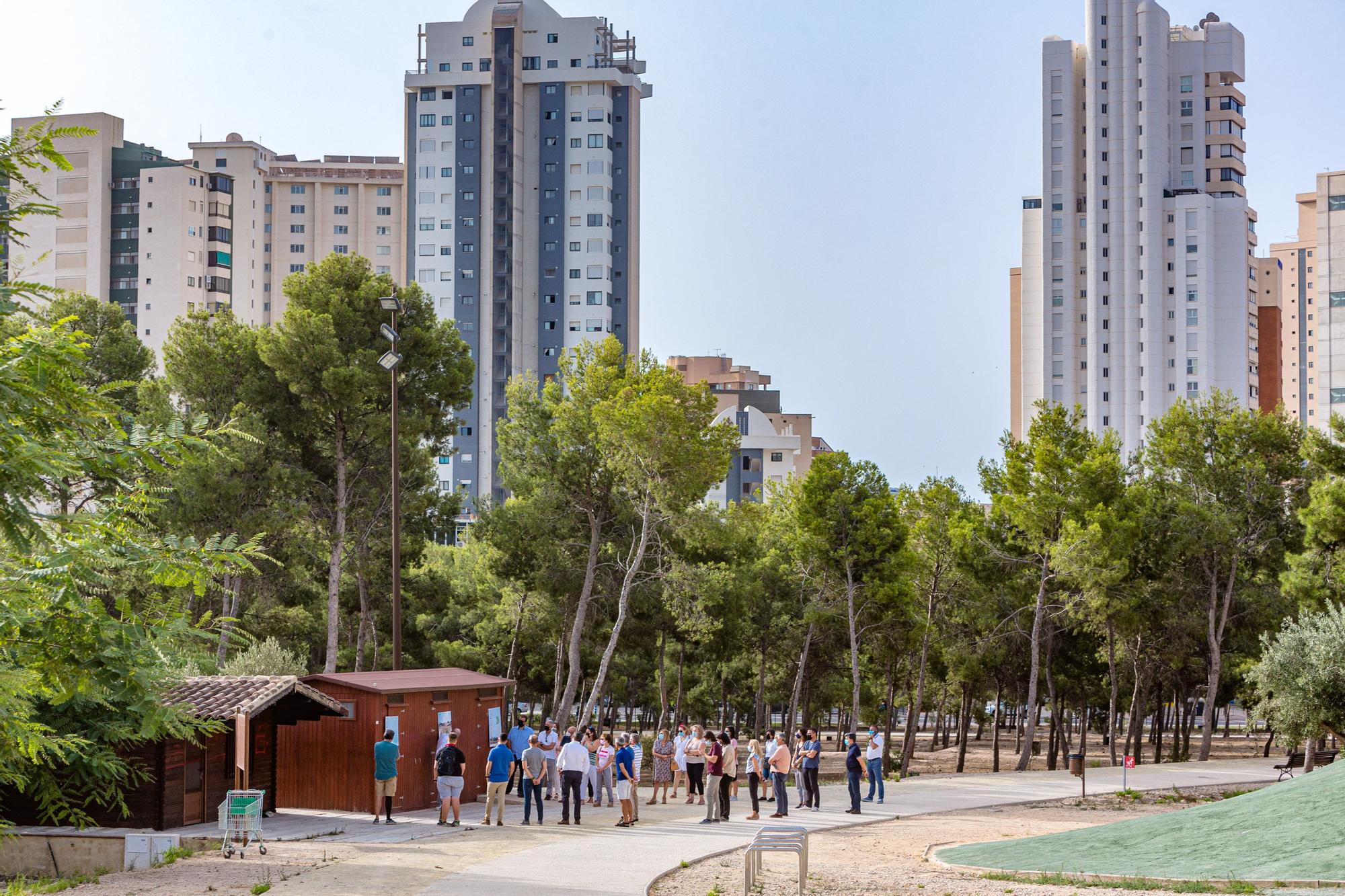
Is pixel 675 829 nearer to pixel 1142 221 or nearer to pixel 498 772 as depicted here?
pixel 498 772

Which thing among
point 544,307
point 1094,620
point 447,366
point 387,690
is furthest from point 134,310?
point 387,690

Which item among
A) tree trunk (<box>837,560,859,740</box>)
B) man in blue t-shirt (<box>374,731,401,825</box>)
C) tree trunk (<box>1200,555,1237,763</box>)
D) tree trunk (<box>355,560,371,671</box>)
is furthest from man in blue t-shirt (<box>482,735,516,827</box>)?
tree trunk (<box>1200,555,1237,763</box>)

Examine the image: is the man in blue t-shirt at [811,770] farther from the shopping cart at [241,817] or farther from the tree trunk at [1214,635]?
the tree trunk at [1214,635]

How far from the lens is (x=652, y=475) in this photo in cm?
3341

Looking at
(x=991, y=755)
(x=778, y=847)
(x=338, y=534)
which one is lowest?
(x=991, y=755)

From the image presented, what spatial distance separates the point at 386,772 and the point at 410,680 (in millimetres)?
2380

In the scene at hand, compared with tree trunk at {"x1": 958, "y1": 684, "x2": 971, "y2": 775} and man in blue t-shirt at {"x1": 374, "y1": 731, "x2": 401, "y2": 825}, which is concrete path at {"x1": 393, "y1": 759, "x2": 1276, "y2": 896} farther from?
tree trunk at {"x1": 958, "y1": 684, "x2": 971, "y2": 775}

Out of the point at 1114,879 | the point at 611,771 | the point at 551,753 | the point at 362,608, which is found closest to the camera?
the point at 1114,879

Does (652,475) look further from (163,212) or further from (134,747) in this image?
(163,212)

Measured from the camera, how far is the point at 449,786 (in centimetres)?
2066

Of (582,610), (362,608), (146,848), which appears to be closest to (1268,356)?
(362,608)

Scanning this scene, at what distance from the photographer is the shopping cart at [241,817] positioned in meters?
16.7

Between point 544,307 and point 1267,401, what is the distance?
7048 centimetres

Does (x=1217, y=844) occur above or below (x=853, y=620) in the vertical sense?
below
